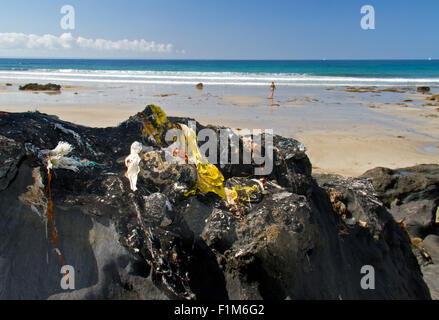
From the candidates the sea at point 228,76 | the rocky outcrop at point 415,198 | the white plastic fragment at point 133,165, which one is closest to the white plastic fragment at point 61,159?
the white plastic fragment at point 133,165

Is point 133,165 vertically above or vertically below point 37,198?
above

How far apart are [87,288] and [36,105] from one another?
15.6m

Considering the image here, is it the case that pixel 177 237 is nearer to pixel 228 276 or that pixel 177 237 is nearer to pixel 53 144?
pixel 228 276

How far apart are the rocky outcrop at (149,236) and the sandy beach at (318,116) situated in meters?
5.98

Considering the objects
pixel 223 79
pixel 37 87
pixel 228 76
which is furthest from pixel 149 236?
pixel 228 76

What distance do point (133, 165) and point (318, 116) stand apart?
519 inches

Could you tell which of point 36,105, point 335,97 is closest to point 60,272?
point 36,105

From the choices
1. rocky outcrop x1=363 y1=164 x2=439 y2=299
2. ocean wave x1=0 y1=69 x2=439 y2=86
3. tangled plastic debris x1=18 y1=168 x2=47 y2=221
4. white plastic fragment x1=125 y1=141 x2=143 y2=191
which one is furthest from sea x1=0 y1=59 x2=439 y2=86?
tangled plastic debris x1=18 y1=168 x2=47 y2=221

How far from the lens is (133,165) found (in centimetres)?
236

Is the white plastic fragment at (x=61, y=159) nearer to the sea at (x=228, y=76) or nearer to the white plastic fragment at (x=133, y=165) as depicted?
the white plastic fragment at (x=133, y=165)

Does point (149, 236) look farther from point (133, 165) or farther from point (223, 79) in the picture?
point (223, 79)

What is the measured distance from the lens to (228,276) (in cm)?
208

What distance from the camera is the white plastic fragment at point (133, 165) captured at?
2.27 m

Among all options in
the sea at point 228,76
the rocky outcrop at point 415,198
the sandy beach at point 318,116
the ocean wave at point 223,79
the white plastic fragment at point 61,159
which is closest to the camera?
the white plastic fragment at point 61,159
